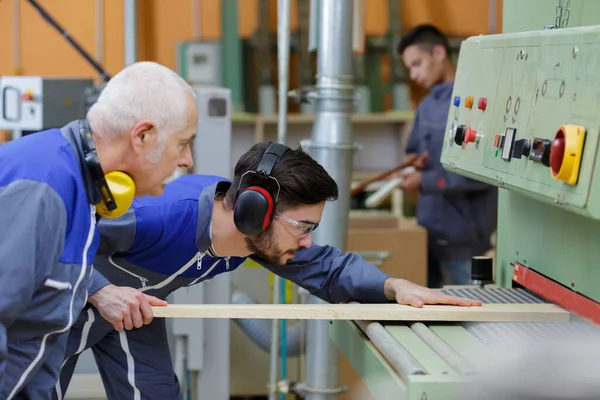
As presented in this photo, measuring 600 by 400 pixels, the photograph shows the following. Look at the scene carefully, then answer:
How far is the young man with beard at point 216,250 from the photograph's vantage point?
6.28 feet

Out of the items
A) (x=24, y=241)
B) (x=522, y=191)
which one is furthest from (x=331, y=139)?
(x=24, y=241)

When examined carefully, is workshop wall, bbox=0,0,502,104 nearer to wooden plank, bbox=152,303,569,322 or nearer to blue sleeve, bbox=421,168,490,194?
blue sleeve, bbox=421,168,490,194

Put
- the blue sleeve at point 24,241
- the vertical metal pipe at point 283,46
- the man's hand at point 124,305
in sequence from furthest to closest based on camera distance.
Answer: the vertical metal pipe at point 283,46, the man's hand at point 124,305, the blue sleeve at point 24,241

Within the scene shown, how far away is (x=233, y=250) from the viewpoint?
208 cm

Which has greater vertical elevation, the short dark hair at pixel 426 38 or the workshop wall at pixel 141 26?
Answer: the workshop wall at pixel 141 26

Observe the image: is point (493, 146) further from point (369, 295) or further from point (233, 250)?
point (233, 250)

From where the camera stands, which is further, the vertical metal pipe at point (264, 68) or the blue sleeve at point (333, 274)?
the vertical metal pipe at point (264, 68)

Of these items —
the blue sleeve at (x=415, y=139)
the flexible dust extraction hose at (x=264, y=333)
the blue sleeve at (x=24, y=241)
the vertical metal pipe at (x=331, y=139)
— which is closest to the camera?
the blue sleeve at (x=24, y=241)

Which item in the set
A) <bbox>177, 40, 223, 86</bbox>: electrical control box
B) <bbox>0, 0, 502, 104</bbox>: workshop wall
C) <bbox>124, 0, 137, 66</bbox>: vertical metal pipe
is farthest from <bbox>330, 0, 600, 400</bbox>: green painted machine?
<bbox>0, 0, 502, 104</bbox>: workshop wall

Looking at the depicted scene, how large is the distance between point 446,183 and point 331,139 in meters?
1.08

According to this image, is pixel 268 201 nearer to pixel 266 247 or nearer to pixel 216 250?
pixel 266 247

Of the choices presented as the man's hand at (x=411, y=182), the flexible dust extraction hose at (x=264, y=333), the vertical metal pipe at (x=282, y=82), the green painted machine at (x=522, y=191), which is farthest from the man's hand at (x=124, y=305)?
the man's hand at (x=411, y=182)

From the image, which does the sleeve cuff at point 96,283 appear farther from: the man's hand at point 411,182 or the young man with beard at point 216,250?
the man's hand at point 411,182

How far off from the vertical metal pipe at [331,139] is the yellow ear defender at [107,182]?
1.09m
